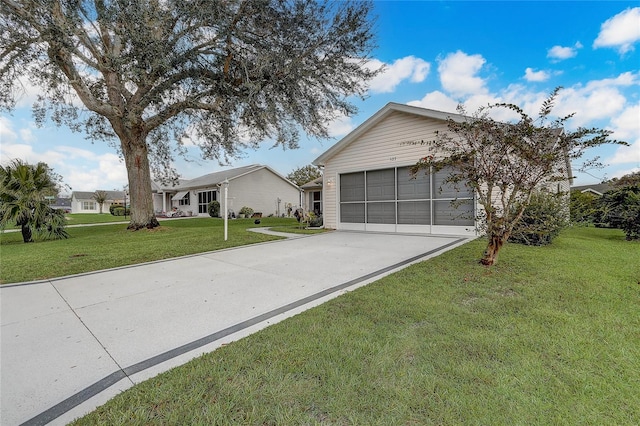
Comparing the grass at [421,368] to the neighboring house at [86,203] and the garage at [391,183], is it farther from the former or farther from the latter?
the neighboring house at [86,203]

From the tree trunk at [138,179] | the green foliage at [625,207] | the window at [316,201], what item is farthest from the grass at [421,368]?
the window at [316,201]

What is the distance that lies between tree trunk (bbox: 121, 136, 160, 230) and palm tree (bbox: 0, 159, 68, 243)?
2.43 m

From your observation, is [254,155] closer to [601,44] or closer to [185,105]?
[185,105]

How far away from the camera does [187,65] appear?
9727 millimetres

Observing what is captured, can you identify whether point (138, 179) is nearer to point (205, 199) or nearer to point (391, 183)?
point (391, 183)

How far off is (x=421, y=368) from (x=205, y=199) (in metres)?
26.2

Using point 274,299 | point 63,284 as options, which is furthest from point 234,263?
point 63,284

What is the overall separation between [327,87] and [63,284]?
9.96 meters

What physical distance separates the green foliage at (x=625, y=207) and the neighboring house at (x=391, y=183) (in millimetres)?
4634

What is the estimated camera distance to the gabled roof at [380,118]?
8.80 metres

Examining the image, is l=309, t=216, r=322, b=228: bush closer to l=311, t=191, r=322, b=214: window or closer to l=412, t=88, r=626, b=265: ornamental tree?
l=311, t=191, r=322, b=214: window

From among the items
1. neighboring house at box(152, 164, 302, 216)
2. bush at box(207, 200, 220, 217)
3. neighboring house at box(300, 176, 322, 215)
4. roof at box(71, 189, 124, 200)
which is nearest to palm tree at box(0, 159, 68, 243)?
neighboring house at box(152, 164, 302, 216)

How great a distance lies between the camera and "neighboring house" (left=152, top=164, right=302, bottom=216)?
23688 mm

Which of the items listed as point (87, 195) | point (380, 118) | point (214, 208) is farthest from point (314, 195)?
point (87, 195)
